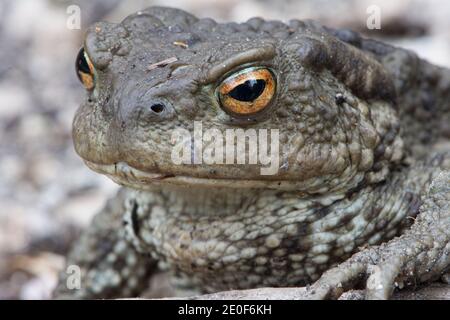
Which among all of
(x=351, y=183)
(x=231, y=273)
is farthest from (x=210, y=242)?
(x=351, y=183)

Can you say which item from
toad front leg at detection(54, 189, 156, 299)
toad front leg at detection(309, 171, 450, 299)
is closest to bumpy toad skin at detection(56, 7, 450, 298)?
toad front leg at detection(309, 171, 450, 299)

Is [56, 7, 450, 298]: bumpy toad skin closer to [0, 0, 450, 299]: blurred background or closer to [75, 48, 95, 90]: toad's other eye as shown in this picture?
[75, 48, 95, 90]: toad's other eye

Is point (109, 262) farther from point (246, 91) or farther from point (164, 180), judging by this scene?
point (246, 91)

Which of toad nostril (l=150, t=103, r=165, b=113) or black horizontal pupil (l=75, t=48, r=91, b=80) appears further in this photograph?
black horizontal pupil (l=75, t=48, r=91, b=80)

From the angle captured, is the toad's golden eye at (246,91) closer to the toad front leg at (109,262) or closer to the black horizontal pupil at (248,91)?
the black horizontal pupil at (248,91)

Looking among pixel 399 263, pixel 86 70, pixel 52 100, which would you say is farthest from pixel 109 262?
pixel 52 100

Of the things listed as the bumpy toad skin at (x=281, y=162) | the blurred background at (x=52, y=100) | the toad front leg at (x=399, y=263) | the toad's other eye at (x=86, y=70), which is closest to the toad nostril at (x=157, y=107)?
the bumpy toad skin at (x=281, y=162)
